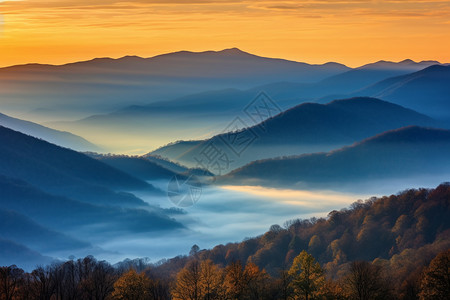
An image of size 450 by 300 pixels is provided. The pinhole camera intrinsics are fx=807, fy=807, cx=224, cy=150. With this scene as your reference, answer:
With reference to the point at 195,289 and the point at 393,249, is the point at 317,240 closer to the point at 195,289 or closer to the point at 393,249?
the point at 393,249

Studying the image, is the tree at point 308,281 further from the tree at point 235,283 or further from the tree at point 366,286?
the tree at point 235,283

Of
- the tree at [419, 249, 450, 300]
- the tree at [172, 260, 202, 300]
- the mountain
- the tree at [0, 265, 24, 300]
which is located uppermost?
the mountain

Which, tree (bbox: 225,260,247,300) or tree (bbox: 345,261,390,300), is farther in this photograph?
tree (bbox: 225,260,247,300)

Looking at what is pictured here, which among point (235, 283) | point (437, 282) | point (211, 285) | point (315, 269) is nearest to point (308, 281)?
point (315, 269)

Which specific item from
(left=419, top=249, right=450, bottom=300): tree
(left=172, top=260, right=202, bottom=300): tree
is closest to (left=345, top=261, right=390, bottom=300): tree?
(left=419, top=249, right=450, bottom=300): tree

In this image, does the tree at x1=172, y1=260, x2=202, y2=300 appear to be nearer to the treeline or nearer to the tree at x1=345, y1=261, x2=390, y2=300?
the treeline

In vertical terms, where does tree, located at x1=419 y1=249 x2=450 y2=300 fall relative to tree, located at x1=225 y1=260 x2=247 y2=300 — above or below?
below
